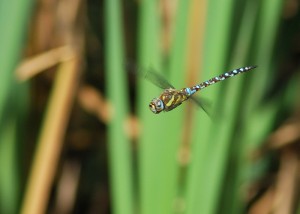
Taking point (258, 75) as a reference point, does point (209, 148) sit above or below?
below

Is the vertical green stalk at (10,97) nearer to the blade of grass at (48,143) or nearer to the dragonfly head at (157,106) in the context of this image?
the blade of grass at (48,143)

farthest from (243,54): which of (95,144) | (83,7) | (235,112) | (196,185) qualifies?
(95,144)

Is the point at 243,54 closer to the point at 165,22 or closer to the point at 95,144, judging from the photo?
the point at 165,22

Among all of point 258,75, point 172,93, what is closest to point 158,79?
point 172,93

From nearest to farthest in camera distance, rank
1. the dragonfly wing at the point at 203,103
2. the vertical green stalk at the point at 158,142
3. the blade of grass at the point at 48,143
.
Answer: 1. the dragonfly wing at the point at 203,103
2. the vertical green stalk at the point at 158,142
3. the blade of grass at the point at 48,143

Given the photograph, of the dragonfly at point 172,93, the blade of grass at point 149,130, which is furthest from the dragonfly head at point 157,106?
the blade of grass at point 149,130

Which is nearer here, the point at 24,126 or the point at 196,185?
the point at 196,185

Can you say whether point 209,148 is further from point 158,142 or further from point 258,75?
point 258,75
